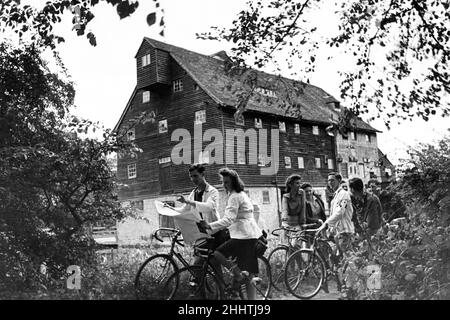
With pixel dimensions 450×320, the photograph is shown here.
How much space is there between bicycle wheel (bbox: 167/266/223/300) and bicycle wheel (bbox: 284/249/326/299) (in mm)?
1404

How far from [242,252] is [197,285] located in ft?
2.13

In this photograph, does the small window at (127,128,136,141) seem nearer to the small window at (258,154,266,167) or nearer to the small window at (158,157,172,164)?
the small window at (158,157,172,164)

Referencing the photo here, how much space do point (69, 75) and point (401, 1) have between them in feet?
17.4

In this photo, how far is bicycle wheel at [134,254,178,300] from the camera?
5.18 meters

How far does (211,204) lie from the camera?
5.52 meters

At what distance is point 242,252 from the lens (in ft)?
18.4

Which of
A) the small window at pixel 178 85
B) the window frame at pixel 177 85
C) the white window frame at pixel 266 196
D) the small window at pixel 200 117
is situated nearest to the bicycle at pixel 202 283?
the small window at pixel 200 117

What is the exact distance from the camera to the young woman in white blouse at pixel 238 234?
217 inches

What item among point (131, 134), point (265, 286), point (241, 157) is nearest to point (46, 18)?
point (131, 134)

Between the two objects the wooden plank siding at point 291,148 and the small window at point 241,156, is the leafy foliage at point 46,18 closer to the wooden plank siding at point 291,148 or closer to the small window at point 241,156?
the wooden plank siding at point 291,148

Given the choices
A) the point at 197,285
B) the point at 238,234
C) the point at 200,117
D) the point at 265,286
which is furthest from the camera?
the point at 200,117

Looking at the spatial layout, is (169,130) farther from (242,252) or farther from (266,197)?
(266,197)

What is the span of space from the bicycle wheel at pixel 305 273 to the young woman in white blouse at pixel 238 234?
1.19 metres
